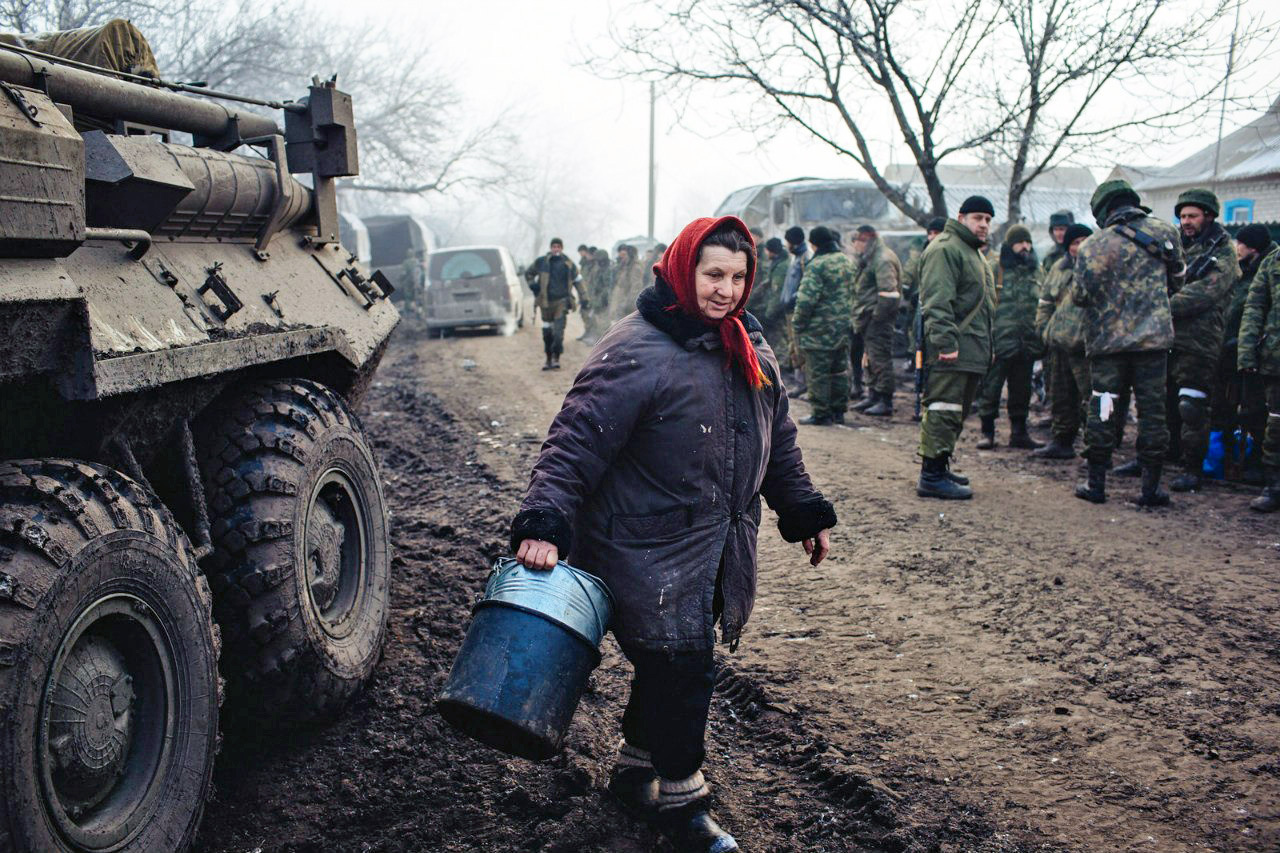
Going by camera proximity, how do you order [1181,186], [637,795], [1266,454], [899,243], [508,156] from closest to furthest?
[637,795] → [1266,454] → [899,243] → [1181,186] → [508,156]

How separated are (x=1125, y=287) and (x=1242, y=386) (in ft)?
5.53

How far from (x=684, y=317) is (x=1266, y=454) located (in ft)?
17.7

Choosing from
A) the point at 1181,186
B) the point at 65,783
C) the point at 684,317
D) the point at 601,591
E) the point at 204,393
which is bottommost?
the point at 65,783

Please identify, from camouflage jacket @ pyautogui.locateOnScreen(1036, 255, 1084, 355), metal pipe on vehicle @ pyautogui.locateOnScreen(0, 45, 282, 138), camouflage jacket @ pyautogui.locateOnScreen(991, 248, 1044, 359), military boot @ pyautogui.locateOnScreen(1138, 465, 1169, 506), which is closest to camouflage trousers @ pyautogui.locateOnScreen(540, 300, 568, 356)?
camouflage jacket @ pyautogui.locateOnScreen(991, 248, 1044, 359)

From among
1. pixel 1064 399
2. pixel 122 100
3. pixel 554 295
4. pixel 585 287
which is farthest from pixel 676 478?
pixel 585 287

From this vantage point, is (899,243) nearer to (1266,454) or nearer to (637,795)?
(1266,454)

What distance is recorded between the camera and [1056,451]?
8.38 meters

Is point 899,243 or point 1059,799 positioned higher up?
point 899,243

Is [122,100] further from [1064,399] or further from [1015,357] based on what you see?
[1015,357]

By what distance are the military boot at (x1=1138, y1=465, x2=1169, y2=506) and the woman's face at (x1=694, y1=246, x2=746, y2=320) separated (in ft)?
16.1

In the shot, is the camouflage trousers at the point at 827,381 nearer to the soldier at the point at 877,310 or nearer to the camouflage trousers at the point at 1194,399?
the soldier at the point at 877,310

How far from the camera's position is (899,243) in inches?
613

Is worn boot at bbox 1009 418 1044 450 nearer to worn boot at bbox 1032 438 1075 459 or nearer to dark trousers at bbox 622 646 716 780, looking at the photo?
worn boot at bbox 1032 438 1075 459

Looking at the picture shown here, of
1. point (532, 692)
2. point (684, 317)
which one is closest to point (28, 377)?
point (532, 692)
